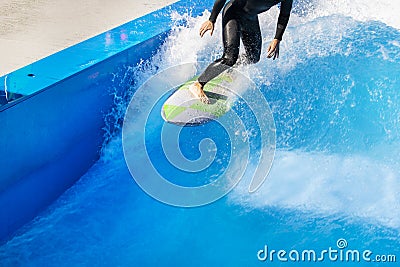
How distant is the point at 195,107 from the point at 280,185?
0.79 metres

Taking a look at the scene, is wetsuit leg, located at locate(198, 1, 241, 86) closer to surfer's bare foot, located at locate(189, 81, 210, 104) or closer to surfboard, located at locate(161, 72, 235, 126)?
surfer's bare foot, located at locate(189, 81, 210, 104)

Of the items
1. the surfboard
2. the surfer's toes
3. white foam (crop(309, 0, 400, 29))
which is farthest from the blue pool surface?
white foam (crop(309, 0, 400, 29))

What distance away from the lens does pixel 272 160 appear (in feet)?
11.4

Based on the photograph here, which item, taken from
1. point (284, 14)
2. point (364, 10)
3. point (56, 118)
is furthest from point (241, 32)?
point (364, 10)

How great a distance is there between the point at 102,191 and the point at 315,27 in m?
2.73

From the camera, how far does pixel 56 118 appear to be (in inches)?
118

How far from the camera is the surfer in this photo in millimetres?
2988

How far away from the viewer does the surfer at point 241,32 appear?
2.99m

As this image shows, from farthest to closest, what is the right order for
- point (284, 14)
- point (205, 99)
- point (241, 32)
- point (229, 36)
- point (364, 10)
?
point (364, 10) < point (205, 99) < point (241, 32) < point (229, 36) < point (284, 14)

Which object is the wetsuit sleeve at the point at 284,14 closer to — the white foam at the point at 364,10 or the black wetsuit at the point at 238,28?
the black wetsuit at the point at 238,28

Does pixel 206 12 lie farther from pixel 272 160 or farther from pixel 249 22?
pixel 272 160

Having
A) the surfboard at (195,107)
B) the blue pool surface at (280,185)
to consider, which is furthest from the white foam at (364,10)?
the surfboard at (195,107)

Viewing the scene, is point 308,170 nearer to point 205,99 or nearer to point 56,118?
point 205,99

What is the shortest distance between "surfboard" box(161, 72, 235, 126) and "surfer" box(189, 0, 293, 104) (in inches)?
3.6
